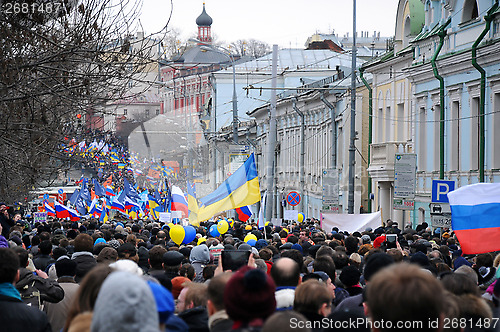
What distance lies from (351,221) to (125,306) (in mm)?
19612

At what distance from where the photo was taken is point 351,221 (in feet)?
76.8

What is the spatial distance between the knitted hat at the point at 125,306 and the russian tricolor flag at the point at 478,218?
25.7 feet

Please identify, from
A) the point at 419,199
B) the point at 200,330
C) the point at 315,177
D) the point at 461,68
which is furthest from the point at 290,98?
the point at 200,330

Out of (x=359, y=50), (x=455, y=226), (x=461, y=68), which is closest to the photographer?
(x=455, y=226)

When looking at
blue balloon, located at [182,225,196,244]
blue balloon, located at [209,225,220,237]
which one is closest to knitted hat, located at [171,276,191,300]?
blue balloon, located at [182,225,196,244]

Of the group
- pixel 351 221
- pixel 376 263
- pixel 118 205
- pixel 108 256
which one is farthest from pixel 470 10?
pixel 376 263

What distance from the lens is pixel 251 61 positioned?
82.0m

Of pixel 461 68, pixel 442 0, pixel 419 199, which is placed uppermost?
pixel 442 0

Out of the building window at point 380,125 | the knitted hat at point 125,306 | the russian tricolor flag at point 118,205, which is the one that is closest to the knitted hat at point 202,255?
the knitted hat at point 125,306

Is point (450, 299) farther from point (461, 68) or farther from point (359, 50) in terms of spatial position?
point (359, 50)

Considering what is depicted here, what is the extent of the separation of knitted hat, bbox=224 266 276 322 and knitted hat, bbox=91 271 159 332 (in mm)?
910

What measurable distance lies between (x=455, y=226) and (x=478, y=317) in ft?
18.4

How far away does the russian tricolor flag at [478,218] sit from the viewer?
11344 mm

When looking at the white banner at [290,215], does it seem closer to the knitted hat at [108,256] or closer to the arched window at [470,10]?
the arched window at [470,10]
